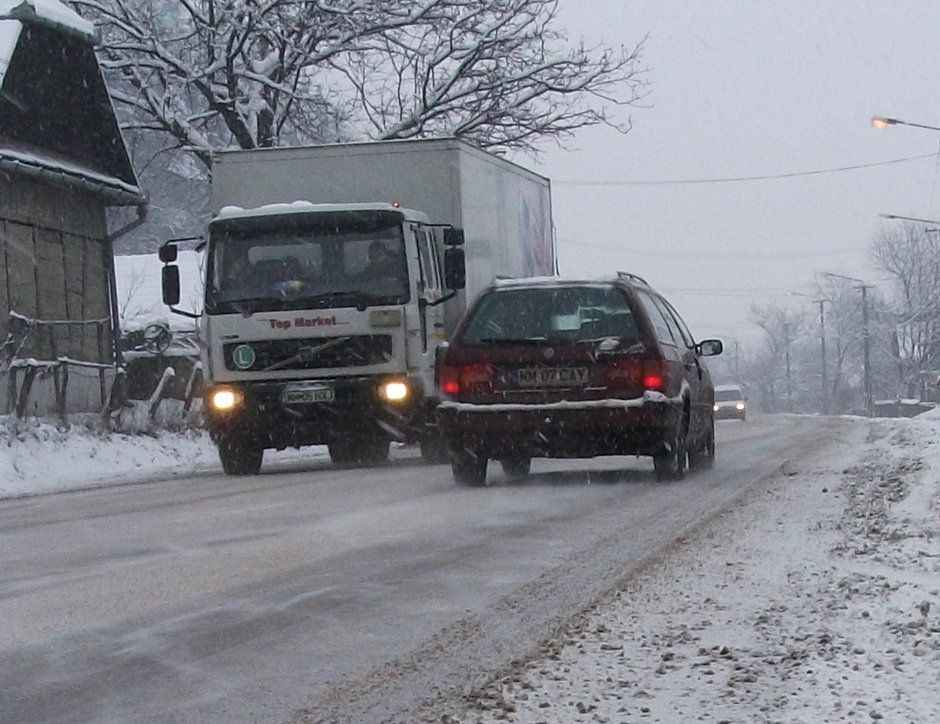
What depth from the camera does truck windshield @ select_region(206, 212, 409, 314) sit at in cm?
1688

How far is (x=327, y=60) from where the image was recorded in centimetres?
3198

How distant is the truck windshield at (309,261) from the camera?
Result: 55.4 ft

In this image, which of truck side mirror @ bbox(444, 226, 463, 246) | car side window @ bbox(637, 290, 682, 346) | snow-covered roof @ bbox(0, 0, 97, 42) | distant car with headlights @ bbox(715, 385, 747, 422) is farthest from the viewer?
distant car with headlights @ bbox(715, 385, 747, 422)

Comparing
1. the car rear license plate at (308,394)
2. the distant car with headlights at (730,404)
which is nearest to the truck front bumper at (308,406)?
the car rear license plate at (308,394)

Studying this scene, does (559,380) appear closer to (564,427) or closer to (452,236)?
(564,427)

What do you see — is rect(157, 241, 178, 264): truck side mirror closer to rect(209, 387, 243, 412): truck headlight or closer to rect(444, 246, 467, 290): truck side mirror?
rect(209, 387, 243, 412): truck headlight

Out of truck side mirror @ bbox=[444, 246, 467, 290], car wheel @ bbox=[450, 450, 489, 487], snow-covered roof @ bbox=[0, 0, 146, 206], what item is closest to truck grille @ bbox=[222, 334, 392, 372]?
truck side mirror @ bbox=[444, 246, 467, 290]

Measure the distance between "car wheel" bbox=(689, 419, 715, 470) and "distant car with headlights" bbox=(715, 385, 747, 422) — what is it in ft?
135

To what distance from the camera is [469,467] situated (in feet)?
43.8

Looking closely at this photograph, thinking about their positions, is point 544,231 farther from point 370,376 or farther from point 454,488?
point 454,488

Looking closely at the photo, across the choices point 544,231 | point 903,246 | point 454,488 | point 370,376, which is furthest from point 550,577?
point 903,246

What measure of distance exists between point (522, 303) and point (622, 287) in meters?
0.81

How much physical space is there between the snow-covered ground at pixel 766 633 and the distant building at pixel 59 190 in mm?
16892

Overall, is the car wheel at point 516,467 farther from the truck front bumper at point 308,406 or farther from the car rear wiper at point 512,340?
the truck front bumper at point 308,406
